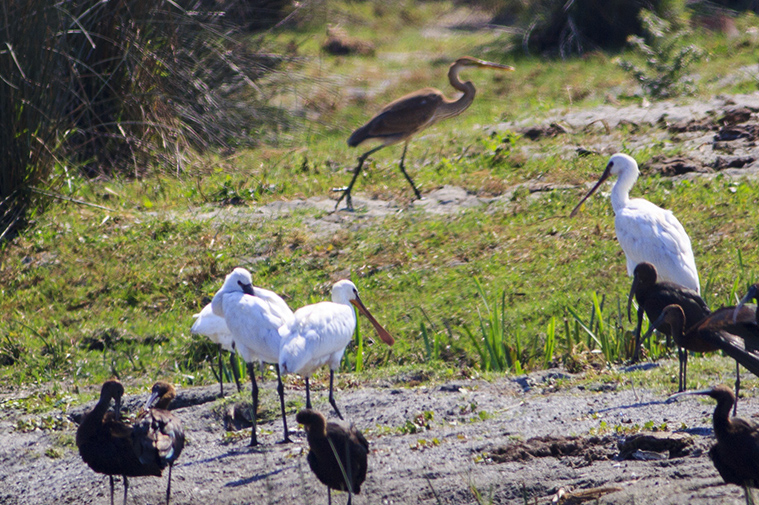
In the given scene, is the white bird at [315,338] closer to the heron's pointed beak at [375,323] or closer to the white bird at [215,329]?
the heron's pointed beak at [375,323]

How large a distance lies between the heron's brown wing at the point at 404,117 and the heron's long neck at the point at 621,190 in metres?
3.45

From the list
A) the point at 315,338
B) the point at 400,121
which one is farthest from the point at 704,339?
the point at 400,121

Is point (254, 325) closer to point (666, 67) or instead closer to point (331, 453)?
point (331, 453)

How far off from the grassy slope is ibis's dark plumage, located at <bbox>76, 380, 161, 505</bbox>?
2.52 metres

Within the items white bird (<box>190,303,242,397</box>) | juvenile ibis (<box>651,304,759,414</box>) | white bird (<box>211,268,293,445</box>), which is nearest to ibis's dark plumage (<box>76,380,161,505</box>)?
white bird (<box>211,268,293,445</box>)

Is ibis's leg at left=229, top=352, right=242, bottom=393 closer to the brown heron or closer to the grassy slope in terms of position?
the grassy slope

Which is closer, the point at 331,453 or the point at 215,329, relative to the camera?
the point at 331,453

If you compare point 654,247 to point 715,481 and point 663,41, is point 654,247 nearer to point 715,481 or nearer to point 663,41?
point 715,481

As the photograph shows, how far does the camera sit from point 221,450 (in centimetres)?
582

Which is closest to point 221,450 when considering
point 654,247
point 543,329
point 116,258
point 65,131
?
point 543,329

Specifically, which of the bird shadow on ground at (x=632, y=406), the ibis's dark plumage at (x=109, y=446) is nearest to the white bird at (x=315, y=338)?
the ibis's dark plumage at (x=109, y=446)

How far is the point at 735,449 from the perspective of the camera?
4.00m

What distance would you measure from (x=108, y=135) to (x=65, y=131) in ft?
2.06

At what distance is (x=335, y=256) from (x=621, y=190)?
295cm
